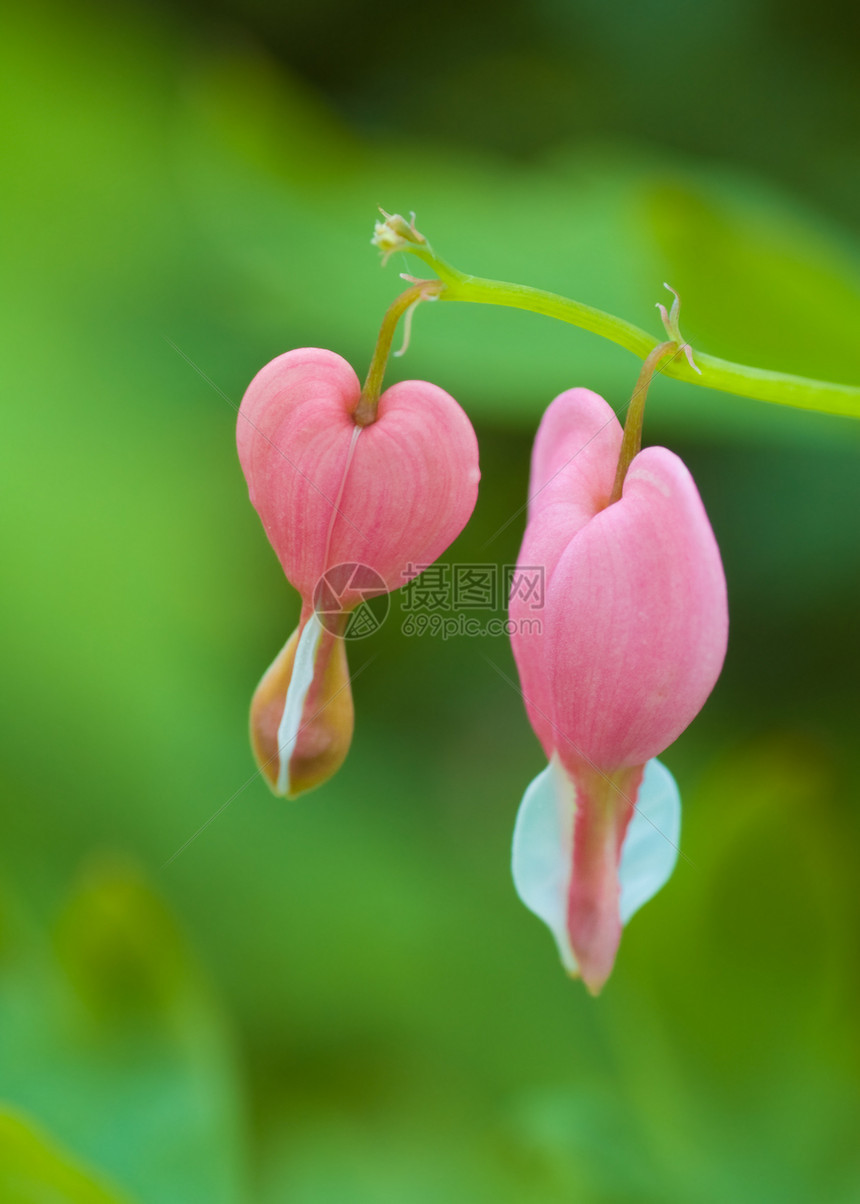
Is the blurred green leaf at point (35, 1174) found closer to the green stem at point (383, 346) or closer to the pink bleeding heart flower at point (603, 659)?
the pink bleeding heart flower at point (603, 659)

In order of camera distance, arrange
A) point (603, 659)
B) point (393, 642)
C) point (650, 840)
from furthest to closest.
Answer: point (393, 642) < point (650, 840) < point (603, 659)

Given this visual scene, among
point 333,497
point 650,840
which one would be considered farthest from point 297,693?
point 650,840

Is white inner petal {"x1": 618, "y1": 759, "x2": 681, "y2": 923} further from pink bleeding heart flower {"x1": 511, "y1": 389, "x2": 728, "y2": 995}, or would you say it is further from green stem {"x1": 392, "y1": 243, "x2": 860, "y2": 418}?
green stem {"x1": 392, "y1": 243, "x2": 860, "y2": 418}

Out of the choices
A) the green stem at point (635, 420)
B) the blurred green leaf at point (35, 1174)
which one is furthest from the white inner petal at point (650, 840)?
the blurred green leaf at point (35, 1174)

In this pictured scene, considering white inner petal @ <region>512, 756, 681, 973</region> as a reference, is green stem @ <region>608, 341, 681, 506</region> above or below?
above

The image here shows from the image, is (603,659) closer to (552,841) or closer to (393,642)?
(552,841)

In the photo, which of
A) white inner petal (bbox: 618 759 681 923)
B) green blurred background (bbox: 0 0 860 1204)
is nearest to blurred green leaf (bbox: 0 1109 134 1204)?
green blurred background (bbox: 0 0 860 1204)
